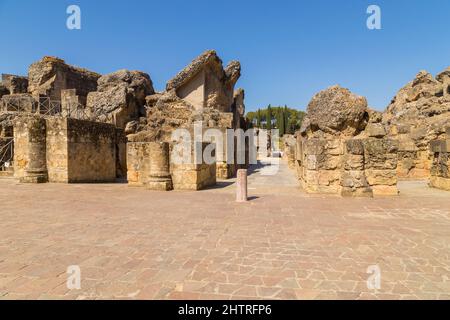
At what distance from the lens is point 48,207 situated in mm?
5832

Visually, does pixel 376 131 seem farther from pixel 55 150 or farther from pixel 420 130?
pixel 55 150

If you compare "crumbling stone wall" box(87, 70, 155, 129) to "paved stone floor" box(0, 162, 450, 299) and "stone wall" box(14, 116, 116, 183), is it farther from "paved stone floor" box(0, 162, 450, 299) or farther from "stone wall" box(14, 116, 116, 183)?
"paved stone floor" box(0, 162, 450, 299)

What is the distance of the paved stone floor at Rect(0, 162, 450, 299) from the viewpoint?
2.37m

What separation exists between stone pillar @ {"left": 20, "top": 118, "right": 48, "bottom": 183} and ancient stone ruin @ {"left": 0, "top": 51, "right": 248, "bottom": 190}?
0.10 ft

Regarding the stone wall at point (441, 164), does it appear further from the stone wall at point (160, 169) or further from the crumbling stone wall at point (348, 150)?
the stone wall at point (160, 169)

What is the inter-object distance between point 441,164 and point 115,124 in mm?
15057

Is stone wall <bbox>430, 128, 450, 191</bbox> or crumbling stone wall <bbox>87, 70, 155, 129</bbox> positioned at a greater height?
crumbling stone wall <bbox>87, 70, 155, 129</bbox>

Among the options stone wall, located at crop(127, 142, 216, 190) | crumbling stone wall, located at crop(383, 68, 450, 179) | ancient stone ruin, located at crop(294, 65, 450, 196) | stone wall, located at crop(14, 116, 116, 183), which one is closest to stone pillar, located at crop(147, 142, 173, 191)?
stone wall, located at crop(127, 142, 216, 190)

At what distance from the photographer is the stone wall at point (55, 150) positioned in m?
10.3

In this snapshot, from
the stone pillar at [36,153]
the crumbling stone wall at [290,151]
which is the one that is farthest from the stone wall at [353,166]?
the crumbling stone wall at [290,151]

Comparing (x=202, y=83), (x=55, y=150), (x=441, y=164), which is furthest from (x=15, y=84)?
(x=441, y=164)

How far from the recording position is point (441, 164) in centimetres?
838
